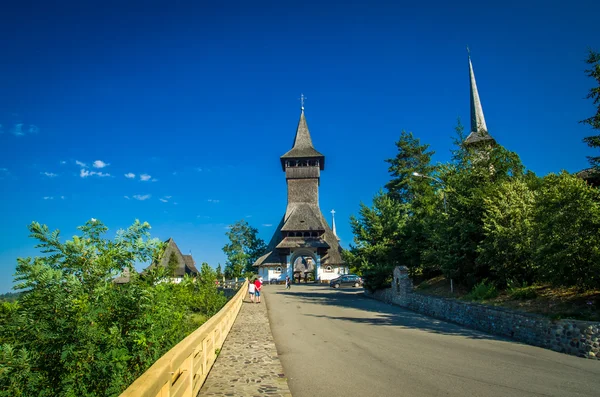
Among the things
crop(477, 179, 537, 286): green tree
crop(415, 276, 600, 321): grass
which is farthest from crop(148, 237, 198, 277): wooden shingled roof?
crop(415, 276, 600, 321): grass

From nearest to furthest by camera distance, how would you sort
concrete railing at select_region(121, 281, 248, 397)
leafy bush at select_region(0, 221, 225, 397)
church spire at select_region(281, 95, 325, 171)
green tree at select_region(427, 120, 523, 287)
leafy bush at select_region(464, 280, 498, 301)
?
concrete railing at select_region(121, 281, 248, 397) < leafy bush at select_region(0, 221, 225, 397) < leafy bush at select_region(464, 280, 498, 301) < green tree at select_region(427, 120, 523, 287) < church spire at select_region(281, 95, 325, 171)

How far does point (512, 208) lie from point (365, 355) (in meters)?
10.4

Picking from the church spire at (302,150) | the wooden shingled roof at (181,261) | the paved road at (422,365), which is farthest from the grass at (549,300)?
the church spire at (302,150)

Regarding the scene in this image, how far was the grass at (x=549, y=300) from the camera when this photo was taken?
10227 mm

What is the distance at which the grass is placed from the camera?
10.2 meters

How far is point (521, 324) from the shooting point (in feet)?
36.1

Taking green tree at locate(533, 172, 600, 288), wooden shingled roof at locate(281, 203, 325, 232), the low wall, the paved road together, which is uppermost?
wooden shingled roof at locate(281, 203, 325, 232)

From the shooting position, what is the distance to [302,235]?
53.9 meters

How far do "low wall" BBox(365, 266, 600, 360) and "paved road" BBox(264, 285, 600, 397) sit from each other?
17.5 inches

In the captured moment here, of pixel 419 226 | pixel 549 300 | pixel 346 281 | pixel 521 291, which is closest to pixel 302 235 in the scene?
pixel 346 281

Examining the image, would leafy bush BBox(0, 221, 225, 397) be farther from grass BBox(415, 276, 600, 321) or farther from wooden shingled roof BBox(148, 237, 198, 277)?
wooden shingled roof BBox(148, 237, 198, 277)

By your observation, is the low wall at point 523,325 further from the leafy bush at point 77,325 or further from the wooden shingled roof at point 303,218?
the wooden shingled roof at point 303,218

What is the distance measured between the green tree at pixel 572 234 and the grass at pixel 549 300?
1.90 feet

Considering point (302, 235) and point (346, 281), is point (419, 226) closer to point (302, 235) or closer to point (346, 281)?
point (346, 281)
